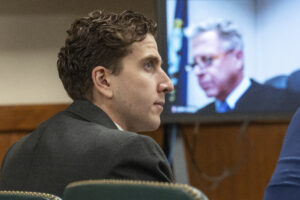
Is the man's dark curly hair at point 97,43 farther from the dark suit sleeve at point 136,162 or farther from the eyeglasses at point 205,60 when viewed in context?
the eyeglasses at point 205,60

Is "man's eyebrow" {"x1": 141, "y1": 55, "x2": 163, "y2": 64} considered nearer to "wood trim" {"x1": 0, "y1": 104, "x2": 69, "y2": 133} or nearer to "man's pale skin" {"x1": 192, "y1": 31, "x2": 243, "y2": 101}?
"man's pale skin" {"x1": 192, "y1": 31, "x2": 243, "y2": 101}

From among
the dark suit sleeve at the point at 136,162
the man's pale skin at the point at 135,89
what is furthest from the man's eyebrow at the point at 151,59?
the dark suit sleeve at the point at 136,162

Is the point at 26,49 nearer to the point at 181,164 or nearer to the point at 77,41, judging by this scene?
the point at 181,164

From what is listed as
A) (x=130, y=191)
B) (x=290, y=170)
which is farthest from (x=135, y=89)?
(x=130, y=191)

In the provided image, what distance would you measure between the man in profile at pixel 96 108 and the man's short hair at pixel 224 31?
4.69 feet

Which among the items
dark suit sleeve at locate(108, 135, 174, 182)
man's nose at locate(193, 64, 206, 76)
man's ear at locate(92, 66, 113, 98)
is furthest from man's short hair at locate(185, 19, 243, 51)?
dark suit sleeve at locate(108, 135, 174, 182)

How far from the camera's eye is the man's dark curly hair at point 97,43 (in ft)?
5.13

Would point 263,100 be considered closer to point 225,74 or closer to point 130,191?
point 225,74

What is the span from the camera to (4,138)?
3.21 meters

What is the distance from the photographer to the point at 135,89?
1.60 meters

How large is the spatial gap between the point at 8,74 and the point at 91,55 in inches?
71.2

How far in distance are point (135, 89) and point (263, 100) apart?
1592 millimetres

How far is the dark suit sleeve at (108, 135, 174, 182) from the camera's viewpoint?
122cm

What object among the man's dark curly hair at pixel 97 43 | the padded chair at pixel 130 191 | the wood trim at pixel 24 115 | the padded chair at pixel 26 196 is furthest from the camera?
the wood trim at pixel 24 115
